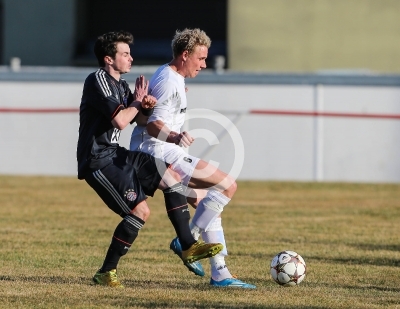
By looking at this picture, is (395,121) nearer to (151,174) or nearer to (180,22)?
(180,22)

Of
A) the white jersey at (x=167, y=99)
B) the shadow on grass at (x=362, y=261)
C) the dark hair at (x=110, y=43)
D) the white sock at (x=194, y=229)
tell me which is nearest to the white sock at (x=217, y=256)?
the white sock at (x=194, y=229)

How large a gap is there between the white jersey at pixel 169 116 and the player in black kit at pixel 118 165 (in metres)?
0.09

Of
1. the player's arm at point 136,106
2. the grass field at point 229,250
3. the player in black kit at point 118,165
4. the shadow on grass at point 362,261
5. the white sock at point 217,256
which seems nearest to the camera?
the grass field at point 229,250

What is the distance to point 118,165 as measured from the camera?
7.29 meters

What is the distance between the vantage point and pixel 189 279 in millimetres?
7816

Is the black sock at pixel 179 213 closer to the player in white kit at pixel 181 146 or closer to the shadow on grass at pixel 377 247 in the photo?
the player in white kit at pixel 181 146

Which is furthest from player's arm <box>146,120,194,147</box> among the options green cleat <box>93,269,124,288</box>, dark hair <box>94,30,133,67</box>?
green cleat <box>93,269,124,288</box>

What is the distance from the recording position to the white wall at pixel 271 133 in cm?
1791

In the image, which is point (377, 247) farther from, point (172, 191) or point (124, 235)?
point (124, 235)

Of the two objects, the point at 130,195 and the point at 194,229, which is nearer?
the point at 130,195

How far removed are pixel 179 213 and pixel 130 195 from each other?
43 cm

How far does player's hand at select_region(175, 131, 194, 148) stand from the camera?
720 centimetres

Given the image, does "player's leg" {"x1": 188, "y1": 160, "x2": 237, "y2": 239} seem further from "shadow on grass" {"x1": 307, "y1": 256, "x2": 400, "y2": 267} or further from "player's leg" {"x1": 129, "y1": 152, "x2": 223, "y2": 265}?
"shadow on grass" {"x1": 307, "y1": 256, "x2": 400, "y2": 267}

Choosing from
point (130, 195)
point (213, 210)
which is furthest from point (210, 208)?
point (130, 195)
